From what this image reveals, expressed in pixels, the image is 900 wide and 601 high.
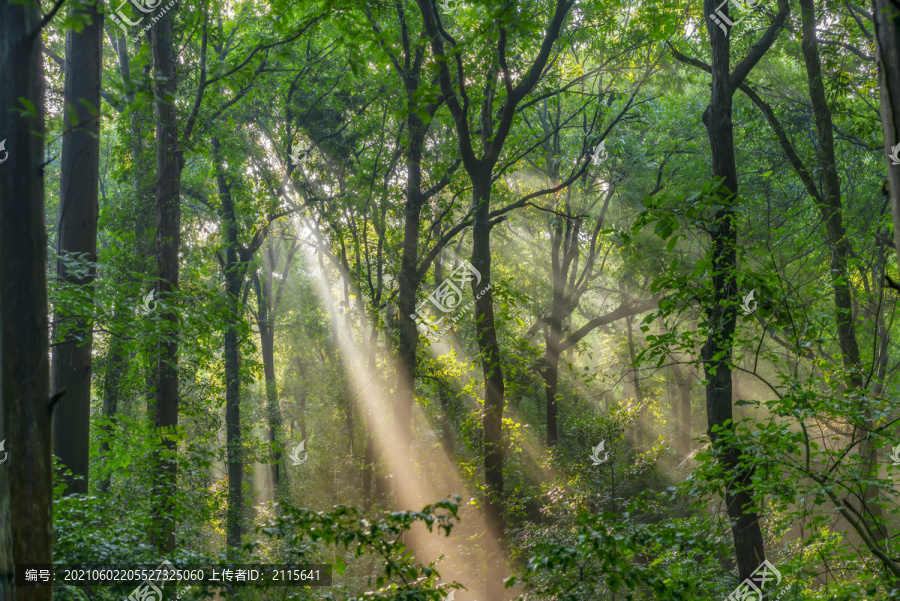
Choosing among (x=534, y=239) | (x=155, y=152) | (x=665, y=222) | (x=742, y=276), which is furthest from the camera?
(x=534, y=239)

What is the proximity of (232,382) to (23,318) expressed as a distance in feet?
44.7

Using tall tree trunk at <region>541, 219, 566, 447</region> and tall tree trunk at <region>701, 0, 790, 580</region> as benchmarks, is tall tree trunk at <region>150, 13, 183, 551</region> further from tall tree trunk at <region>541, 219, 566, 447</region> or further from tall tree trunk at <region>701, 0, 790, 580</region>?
tall tree trunk at <region>541, 219, 566, 447</region>

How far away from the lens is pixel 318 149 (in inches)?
615

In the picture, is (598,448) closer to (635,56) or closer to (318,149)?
(635,56)

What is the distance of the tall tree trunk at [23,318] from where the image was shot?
7.75ft

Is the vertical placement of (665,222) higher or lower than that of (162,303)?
lower

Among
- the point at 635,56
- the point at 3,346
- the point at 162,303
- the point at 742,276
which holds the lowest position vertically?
the point at 3,346

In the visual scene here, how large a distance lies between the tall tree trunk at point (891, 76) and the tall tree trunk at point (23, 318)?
305 centimetres

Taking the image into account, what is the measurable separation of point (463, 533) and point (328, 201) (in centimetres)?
940

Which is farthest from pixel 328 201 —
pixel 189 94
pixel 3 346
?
pixel 3 346

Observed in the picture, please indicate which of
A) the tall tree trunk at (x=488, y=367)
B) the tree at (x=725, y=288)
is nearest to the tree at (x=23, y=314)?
the tree at (x=725, y=288)
